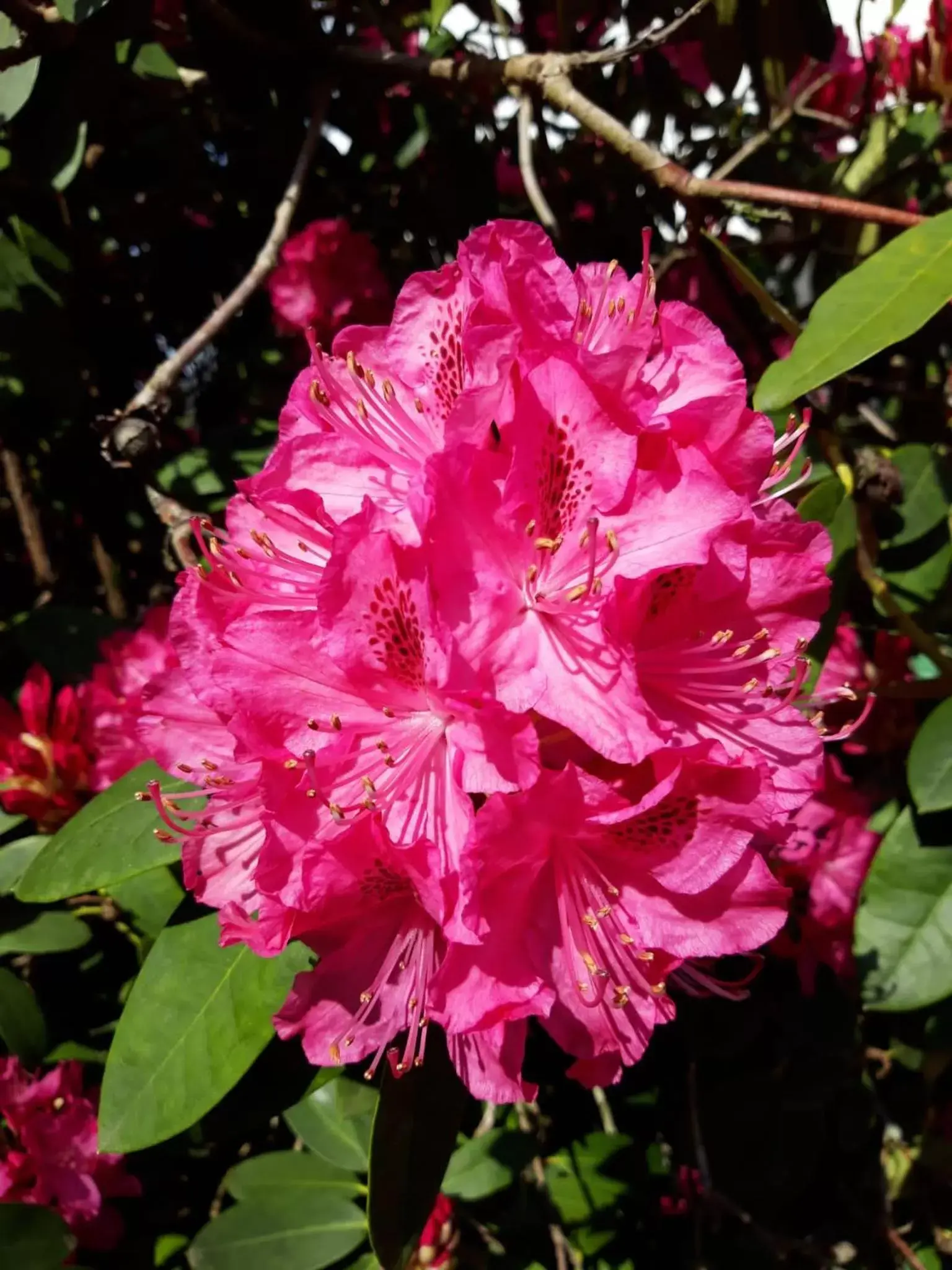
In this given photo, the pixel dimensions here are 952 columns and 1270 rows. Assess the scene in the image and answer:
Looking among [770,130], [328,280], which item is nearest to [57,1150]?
[328,280]

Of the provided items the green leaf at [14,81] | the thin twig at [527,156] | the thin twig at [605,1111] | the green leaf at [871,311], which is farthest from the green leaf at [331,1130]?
the green leaf at [14,81]

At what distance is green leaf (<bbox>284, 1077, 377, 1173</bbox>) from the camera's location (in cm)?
125

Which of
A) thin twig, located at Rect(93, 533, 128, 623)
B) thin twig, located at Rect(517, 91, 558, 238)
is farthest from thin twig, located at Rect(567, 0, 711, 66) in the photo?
thin twig, located at Rect(93, 533, 128, 623)

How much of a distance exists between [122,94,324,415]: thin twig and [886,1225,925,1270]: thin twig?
1.62m

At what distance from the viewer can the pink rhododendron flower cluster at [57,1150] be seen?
1.22m

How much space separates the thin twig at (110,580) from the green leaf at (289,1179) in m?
0.94

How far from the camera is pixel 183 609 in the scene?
814 mm

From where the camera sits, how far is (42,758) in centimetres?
128

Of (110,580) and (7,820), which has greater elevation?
(110,580)

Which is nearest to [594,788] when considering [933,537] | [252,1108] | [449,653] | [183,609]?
[449,653]

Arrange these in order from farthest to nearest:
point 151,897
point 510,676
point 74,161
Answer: point 74,161
point 151,897
point 510,676

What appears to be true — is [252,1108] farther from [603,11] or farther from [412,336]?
[603,11]

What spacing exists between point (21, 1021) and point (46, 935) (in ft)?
0.50

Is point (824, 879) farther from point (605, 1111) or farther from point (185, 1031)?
point (185, 1031)
